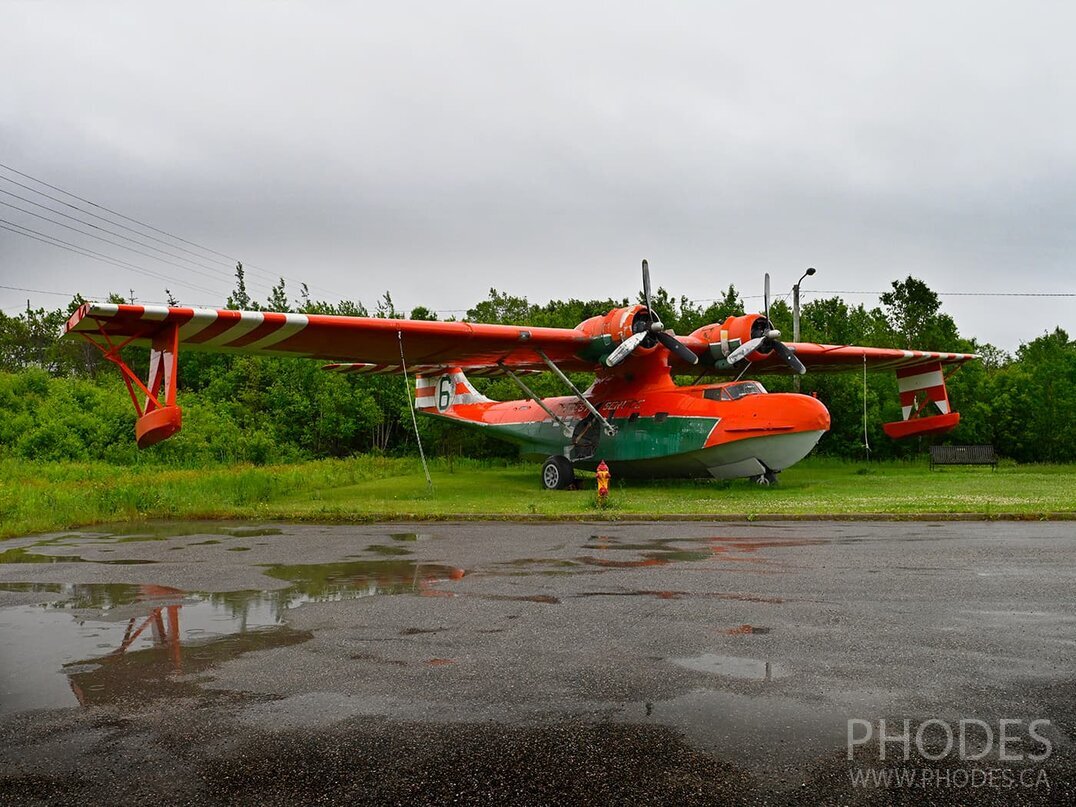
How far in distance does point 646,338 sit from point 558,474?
14.9ft

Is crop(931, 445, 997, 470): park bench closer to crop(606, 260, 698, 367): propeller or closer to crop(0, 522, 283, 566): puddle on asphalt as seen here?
crop(606, 260, 698, 367): propeller

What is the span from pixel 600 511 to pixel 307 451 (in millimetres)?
27711

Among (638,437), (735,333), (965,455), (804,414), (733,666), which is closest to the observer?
(733,666)

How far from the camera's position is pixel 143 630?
19.4ft

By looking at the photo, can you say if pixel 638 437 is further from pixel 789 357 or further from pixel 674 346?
pixel 789 357

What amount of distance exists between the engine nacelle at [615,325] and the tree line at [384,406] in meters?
12.4

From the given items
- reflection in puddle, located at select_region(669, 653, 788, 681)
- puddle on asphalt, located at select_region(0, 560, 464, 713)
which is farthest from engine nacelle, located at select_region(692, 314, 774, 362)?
reflection in puddle, located at select_region(669, 653, 788, 681)

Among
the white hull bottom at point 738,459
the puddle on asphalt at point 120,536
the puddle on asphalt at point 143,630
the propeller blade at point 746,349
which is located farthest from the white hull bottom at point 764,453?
the puddle on asphalt at point 143,630

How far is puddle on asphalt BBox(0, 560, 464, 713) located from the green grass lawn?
609cm

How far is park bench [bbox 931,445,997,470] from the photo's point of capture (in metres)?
27.0

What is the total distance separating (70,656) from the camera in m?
5.20

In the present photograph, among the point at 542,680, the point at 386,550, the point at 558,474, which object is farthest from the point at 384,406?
the point at 542,680

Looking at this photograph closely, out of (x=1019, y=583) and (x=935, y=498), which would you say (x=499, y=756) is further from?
(x=935, y=498)

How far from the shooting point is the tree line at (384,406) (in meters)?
32.0
